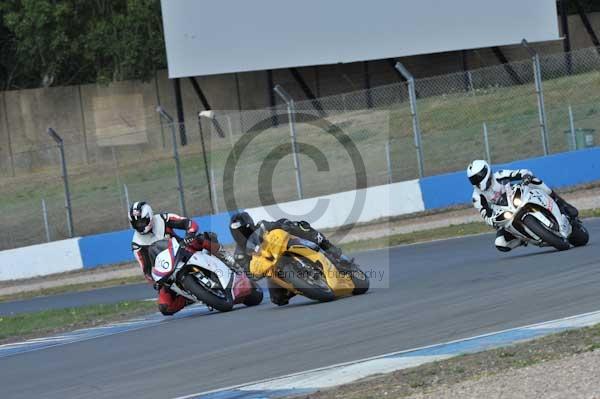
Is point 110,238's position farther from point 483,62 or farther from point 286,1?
point 483,62

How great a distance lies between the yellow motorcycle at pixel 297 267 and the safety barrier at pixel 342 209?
10.6 meters

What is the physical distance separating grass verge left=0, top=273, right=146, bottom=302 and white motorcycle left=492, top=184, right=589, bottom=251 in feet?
33.6

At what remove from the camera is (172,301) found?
49.2 feet

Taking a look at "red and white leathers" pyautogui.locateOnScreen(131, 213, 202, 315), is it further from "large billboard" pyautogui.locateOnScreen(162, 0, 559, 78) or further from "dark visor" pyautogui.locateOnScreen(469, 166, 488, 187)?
"large billboard" pyautogui.locateOnScreen(162, 0, 559, 78)

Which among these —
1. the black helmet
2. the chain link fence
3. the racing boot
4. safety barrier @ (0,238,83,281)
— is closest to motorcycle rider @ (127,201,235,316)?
the black helmet

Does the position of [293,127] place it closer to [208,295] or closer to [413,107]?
[413,107]

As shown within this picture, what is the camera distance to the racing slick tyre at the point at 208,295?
1395 centimetres

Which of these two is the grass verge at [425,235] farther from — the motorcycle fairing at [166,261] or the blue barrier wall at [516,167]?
the motorcycle fairing at [166,261]

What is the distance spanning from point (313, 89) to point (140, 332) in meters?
28.8

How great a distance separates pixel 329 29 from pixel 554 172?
15421mm

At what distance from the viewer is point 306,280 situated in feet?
42.8

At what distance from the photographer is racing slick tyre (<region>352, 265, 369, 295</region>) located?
13.4m

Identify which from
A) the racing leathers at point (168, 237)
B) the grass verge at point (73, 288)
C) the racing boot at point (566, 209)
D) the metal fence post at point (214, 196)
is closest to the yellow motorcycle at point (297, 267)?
the racing leathers at point (168, 237)

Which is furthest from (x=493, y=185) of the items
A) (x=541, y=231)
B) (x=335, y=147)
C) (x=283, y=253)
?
(x=335, y=147)
